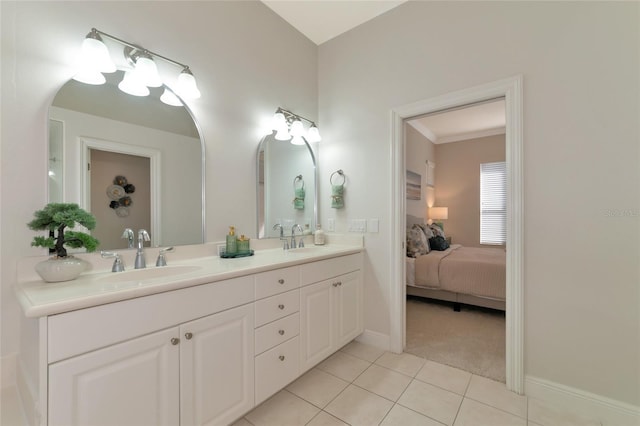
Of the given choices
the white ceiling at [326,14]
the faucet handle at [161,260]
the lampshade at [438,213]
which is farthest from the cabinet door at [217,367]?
the lampshade at [438,213]

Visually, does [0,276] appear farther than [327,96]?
No

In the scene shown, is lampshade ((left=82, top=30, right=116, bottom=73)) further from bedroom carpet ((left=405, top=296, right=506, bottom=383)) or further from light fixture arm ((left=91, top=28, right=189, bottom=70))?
bedroom carpet ((left=405, top=296, right=506, bottom=383))

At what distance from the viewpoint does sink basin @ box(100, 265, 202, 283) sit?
49.5 inches

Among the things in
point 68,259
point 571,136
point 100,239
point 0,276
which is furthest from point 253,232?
point 571,136

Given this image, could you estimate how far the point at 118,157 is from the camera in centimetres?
148

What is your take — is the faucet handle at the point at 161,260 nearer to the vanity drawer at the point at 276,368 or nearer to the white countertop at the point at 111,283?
the white countertop at the point at 111,283

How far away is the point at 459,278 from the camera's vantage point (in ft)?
10.0

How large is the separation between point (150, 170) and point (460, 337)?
2.86 m

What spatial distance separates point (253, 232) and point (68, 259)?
1096 millimetres

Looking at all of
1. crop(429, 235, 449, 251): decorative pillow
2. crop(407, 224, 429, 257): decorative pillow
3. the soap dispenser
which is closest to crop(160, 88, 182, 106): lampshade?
the soap dispenser

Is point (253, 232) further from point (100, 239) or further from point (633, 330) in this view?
point (633, 330)

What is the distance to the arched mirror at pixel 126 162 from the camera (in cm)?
130

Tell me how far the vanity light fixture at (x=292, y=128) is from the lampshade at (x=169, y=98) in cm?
75

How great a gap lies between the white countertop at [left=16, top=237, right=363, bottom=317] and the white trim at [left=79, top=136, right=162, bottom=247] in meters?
0.19
